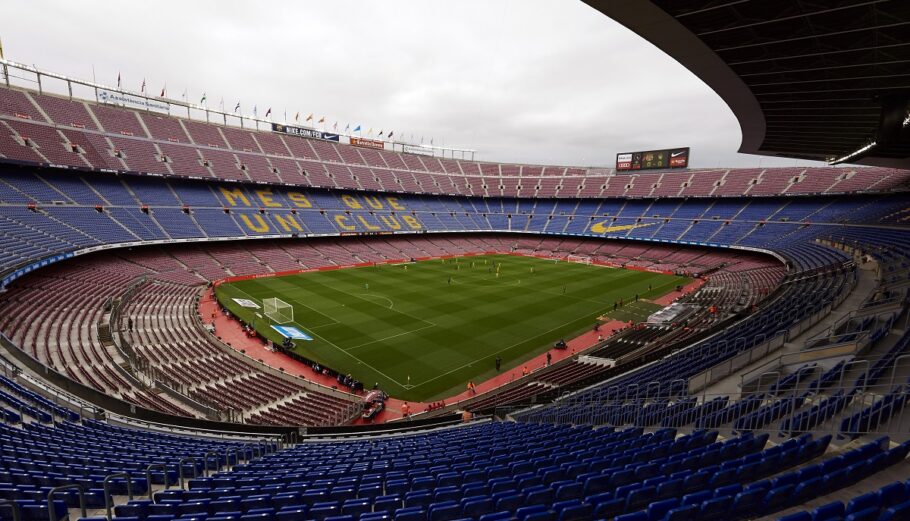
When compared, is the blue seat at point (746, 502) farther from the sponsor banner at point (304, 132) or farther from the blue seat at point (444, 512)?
the sponsor banner at point (304, 132)

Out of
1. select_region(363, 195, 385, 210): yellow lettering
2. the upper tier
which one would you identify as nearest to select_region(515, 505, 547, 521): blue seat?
the upper tier

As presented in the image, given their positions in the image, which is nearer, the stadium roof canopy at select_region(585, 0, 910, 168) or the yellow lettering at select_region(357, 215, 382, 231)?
the stadium roof canopy at select_region(585, 0, 910, 168)

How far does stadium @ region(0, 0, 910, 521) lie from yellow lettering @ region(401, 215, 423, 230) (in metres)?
2.87

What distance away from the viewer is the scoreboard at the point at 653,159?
7466 cm

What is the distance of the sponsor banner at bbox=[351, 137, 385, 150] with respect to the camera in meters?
83.4

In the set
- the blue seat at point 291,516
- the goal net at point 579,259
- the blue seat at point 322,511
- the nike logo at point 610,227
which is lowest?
the blue seat at point 322,511

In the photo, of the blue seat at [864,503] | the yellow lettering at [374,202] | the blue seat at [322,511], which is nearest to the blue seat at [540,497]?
the blue seat at [322,511]

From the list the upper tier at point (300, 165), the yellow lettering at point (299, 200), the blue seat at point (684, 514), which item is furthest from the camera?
the yellow lettering at point (299, 200)

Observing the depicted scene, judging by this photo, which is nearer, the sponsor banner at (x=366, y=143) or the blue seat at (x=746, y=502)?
the blue seat at (x=746, y=502)

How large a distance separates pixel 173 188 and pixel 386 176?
3597 cm

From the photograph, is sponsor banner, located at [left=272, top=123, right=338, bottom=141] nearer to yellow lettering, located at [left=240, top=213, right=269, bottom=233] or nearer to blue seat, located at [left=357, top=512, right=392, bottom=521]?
yellow lettering, located at [left=240, top=213, right=269, bottom=233]

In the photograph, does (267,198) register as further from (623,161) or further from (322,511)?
(623,161)

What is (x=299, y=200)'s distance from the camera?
63.9 metres

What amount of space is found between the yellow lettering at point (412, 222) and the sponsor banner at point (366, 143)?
71.6 feet
